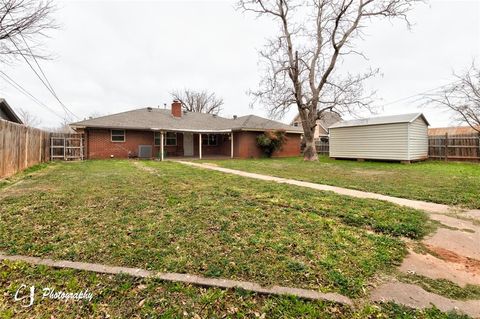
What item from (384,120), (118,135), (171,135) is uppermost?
(384,120)

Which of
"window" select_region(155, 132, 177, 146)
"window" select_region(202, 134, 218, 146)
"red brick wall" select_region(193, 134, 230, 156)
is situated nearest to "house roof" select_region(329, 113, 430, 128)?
"red brick wall" select_region(193, 134, 230, 156)

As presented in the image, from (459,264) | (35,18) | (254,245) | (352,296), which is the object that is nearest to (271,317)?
(352,296)

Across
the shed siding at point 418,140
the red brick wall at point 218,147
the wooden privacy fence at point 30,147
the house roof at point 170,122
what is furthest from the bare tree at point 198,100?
the shed siding at point 418,140

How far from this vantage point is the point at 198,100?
41.3 metres

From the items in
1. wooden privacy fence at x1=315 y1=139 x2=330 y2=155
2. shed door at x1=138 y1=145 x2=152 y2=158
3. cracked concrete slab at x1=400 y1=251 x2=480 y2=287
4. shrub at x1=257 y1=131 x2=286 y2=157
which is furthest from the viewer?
wooden privacy fence at x1=315 y1=139 x2=330 y2=155

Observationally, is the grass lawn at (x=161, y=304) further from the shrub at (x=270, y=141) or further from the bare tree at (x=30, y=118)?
the bare tree at (x=30, y=118)

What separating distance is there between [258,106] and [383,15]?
9.98m

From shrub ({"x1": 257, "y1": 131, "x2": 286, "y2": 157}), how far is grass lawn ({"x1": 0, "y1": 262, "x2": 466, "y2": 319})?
16692 millimetres

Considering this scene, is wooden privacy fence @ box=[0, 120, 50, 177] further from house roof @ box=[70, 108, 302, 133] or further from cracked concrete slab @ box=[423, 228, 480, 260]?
cracked concrete slab @ box=[423, 228, 480, 260]

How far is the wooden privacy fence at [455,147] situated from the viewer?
14.2m

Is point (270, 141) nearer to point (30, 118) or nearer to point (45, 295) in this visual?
point (45, 295)

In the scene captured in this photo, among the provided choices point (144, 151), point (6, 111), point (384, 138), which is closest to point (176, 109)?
point (144, 151)

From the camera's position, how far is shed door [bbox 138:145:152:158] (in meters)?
17.1

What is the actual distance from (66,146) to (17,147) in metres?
7.15
